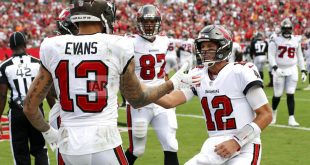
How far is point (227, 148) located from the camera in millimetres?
4879

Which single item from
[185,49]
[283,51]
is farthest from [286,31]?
[185,49]

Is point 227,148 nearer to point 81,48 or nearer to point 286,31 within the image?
point 81,48

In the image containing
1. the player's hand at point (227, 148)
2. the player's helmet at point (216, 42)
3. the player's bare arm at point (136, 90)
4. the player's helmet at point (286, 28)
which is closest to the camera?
the player's bare arm at point (136, 90)

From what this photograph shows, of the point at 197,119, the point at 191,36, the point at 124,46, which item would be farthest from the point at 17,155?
the point at 191,36

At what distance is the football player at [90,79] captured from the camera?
4.14m

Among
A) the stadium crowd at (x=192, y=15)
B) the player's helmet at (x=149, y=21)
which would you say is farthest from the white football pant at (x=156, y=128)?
the stadium crowd at (x=192, y=15)

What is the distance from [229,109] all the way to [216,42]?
553 mm

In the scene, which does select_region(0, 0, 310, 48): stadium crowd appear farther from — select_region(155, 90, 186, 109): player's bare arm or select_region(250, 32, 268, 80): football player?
select_region(155, 90, 186, 109): player's bare arm

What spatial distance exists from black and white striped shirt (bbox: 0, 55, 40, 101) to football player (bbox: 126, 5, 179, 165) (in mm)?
1419

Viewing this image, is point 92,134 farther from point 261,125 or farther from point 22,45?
point 22,45

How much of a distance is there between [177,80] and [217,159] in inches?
32.9

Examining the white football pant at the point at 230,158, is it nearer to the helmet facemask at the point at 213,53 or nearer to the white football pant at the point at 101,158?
the helmet facemask at the point at 213,53

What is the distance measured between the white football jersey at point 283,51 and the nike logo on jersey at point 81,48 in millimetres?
8437

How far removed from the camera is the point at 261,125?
4.89m
